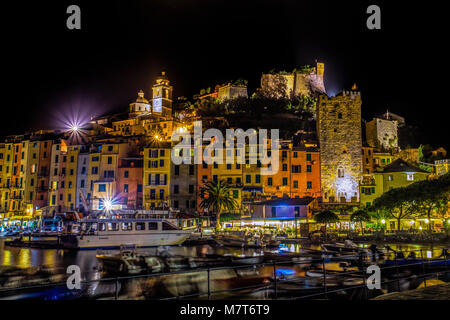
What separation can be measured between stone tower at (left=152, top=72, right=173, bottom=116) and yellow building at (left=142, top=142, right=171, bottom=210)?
50.5m

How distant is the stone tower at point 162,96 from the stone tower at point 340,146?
56.4 metres

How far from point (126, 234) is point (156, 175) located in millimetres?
16814

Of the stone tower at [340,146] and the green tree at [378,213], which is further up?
the stone tower at [340,146]

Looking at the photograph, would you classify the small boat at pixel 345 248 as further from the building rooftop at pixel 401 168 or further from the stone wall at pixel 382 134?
the stone wall at pixel 382 134

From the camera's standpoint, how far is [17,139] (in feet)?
238

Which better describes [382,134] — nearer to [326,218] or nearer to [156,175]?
[326,218]

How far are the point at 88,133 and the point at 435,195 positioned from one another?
6763 cm

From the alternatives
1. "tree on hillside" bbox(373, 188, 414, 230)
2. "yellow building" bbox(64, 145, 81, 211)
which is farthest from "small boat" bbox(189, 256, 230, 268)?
"yellow building" bbox(64, 145, 81, 211)

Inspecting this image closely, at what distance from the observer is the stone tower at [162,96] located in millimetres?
104375

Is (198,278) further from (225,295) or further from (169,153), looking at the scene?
(169,153)

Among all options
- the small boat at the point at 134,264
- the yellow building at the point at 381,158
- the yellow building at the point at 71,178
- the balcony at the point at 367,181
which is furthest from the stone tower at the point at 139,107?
the small boat at the point at 134,264

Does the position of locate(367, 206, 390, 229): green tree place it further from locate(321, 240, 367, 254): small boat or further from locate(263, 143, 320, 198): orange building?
locate(321, 240, 367, 254): small boat

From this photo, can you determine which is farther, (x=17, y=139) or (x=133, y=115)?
(x=133, y=115)
